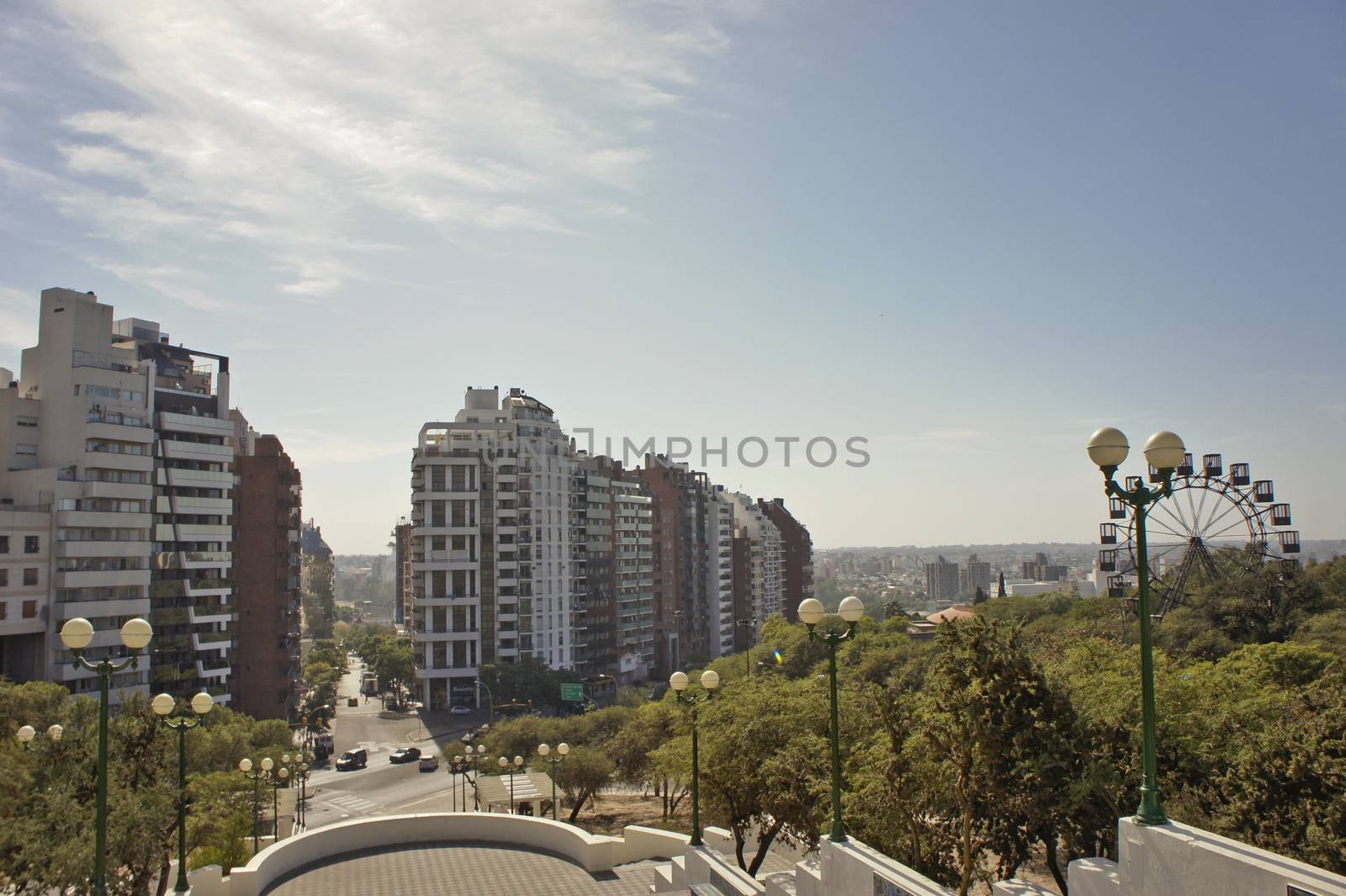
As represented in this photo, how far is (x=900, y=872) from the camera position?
34.8 feet

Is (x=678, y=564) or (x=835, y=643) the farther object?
(x=678, y=564)

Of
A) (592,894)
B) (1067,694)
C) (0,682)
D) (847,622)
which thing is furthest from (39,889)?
(0,682)

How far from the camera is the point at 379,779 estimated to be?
186 ft

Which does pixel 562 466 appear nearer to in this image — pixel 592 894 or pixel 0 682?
pixel 0 682

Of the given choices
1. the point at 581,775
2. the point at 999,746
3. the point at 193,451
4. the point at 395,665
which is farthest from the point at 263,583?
the point at 999,746

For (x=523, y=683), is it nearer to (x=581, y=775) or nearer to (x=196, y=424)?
(x=196, y=424)

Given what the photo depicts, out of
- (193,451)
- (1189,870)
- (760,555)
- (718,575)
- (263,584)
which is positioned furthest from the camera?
(760,555)

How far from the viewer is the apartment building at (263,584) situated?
211 ft

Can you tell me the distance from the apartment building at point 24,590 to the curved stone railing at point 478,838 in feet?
122

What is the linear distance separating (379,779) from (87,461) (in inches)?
1015

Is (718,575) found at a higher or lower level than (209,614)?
lower

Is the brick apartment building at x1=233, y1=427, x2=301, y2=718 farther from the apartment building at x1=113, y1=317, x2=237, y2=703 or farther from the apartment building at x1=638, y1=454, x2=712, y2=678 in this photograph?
the apartment building at x1=638, y1=454, x2=712, y2=678

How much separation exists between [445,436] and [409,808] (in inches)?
1560

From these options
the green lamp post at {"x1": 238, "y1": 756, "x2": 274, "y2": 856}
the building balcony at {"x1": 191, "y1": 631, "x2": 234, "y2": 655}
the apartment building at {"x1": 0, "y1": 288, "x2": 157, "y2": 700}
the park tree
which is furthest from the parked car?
the park tree
